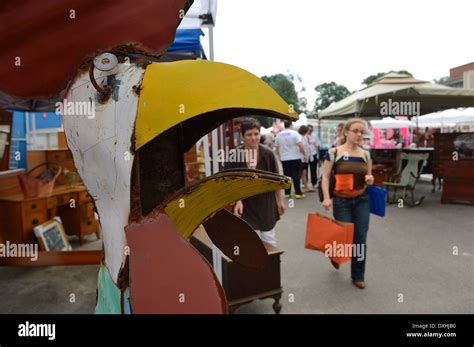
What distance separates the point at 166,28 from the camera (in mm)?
916

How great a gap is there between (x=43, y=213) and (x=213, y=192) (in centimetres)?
392

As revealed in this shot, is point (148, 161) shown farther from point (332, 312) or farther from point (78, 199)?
point (78, 199)

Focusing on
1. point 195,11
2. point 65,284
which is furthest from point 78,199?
point 195,11

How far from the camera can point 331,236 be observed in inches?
109

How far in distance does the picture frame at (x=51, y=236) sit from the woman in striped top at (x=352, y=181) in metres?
2.98

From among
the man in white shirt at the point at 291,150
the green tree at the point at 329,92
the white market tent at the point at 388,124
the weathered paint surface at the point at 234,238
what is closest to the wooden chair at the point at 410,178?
the man in white shirt at the point at 291,150

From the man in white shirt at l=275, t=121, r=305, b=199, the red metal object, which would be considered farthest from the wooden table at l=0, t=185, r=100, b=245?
the man in white shirt at l=275, t=121, r=305, b=199

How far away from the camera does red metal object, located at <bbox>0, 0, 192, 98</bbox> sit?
33.9 inches

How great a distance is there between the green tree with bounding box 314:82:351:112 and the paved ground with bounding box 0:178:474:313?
53.9 meters

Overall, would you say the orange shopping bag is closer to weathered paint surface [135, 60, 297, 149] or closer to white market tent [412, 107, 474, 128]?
weathered paint surface [135, 60, 297, 149]

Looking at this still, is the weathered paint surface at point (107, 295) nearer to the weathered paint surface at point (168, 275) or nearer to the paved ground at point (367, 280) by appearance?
the weathered paint surface at point (168, 275)

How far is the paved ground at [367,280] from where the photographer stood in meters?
2.96

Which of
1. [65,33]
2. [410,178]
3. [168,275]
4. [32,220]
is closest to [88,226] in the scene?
[32,220]

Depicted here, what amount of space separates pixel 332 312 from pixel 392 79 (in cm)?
568
